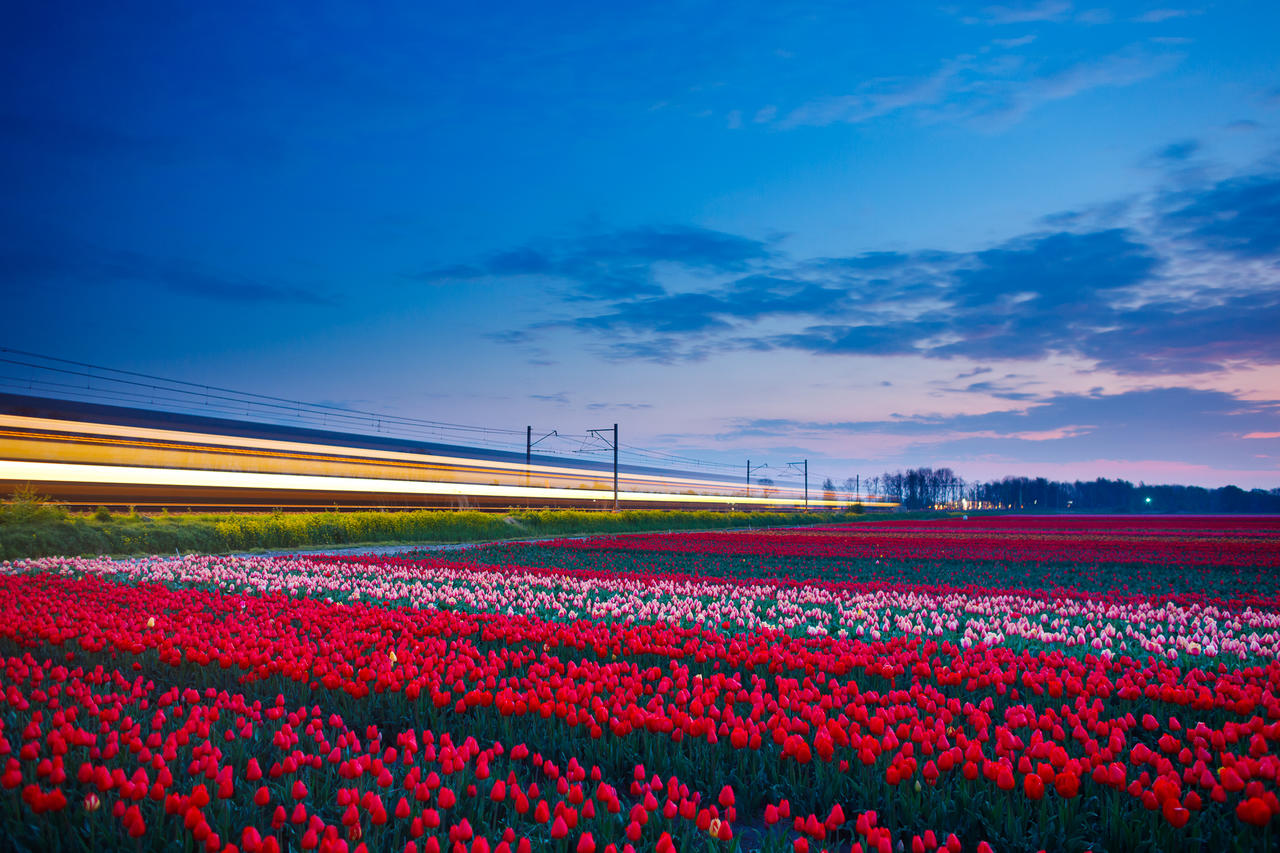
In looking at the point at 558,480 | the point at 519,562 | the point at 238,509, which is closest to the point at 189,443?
the point at 238,509

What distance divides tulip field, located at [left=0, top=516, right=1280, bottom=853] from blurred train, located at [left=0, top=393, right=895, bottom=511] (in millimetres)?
21609

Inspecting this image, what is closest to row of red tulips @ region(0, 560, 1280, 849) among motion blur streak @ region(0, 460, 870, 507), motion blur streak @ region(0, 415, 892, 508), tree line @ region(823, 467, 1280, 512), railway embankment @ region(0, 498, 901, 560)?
railway embankment @ region(0, 498, 901, 560)

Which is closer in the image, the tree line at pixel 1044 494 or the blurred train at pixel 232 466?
the blurred train at pixel 232 466

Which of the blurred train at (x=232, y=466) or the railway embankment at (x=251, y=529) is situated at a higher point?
the blurred train at (x=232, y=466)

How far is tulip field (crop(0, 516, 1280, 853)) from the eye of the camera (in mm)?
3330

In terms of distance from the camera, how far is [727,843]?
308 cm

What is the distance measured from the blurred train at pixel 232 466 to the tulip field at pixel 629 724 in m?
21.6

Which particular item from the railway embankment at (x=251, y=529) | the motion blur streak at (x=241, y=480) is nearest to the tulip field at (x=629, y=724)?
the railway embankment at (x=251, y=529)

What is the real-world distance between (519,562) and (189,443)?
2430cm

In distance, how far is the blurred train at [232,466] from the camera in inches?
1126

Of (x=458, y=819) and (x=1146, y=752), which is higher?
(x=1146, y=752)

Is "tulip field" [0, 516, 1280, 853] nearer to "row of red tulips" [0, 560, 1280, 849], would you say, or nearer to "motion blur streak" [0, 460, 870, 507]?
"row of red tulips" [0, 560, 1280, 849]

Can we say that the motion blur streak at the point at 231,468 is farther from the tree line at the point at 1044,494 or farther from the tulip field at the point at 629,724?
the tree line at the point at 1044,494

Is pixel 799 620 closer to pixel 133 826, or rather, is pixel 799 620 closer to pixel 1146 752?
pixel 1146 752
